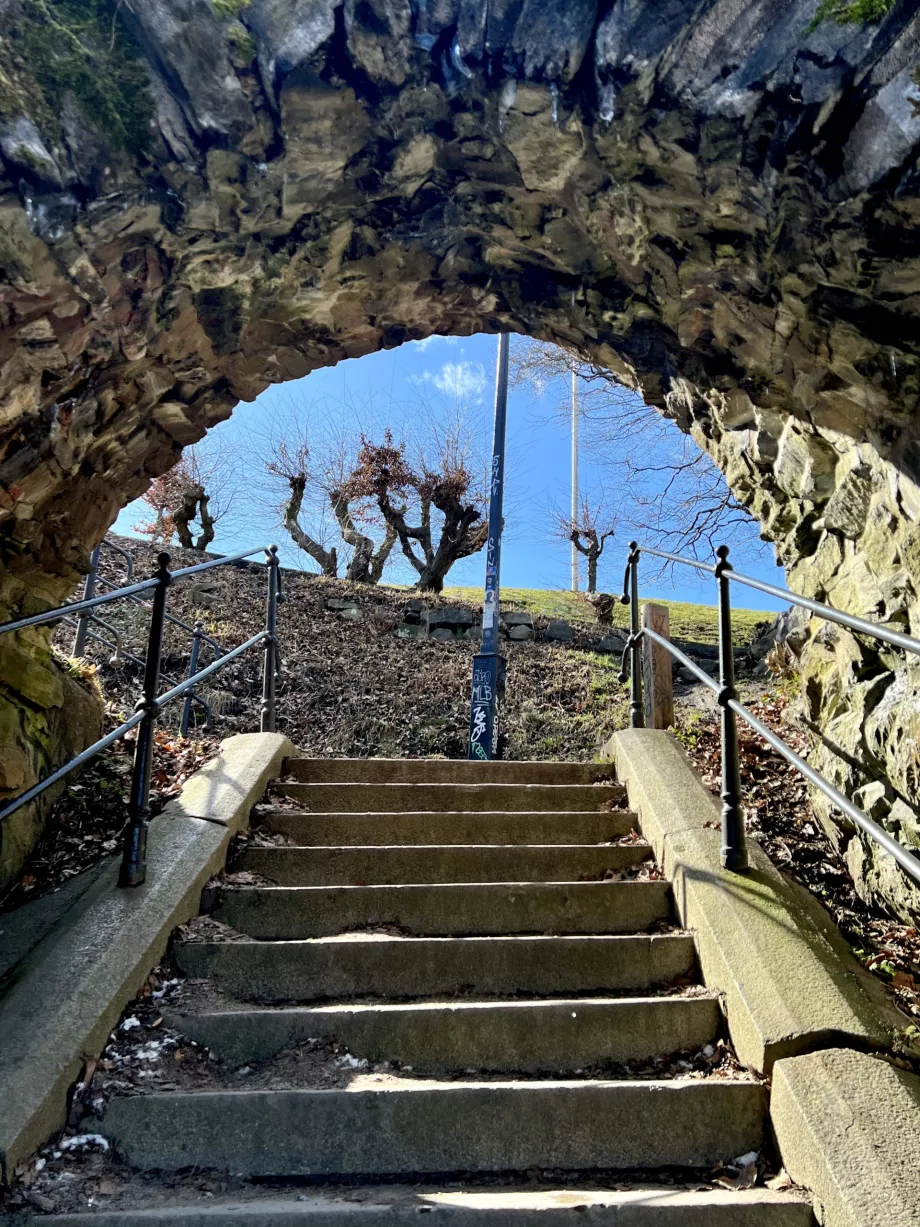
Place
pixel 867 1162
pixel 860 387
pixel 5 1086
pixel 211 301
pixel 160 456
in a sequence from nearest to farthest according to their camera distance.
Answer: pixel 867 1162, pixel 5 1086, pixel 860 387, pixel 211 301, pixel 160 456

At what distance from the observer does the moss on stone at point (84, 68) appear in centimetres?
365

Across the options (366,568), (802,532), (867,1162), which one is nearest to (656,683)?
(802,532)

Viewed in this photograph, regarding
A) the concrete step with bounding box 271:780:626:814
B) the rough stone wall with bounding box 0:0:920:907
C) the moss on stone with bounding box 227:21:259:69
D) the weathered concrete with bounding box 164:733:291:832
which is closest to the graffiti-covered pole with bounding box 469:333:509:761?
the concrete step with bounding box 271:780:626:814

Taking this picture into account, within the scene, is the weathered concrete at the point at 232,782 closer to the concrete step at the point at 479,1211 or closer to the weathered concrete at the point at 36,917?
the weathered concrete at the point at 36,917

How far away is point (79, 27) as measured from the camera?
391cm

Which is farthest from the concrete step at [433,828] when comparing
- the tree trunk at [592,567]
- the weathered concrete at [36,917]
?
the tree trunk at [592,567]

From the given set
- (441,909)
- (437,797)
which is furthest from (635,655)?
(441,909)

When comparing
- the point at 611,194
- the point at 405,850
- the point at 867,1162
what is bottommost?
the point at 867,1162

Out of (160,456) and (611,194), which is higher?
(611,194)

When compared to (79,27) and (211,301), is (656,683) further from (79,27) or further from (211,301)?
(79,27)

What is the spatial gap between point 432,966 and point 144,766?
1351mm

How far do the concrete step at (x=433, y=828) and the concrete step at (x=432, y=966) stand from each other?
93 cm

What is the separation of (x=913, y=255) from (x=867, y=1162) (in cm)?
325

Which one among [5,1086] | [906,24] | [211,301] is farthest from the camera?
[211,301]
